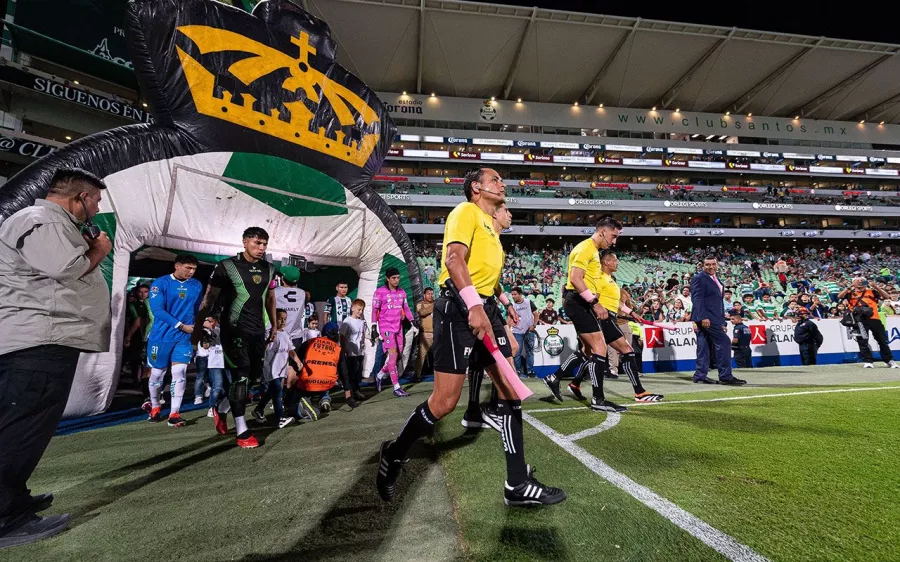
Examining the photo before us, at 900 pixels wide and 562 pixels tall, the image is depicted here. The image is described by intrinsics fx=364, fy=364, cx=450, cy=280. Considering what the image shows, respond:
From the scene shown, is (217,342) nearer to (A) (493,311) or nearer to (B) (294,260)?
(B) (294,260)

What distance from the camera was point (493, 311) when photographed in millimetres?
2393

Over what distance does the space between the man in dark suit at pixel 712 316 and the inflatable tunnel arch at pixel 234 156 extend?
18.0 feet

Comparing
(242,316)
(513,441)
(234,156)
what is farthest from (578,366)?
(234,156)

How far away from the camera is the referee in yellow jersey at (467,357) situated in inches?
76.4

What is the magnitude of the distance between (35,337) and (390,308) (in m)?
5.22

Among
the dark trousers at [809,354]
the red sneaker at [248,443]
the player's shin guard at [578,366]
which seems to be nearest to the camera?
the red sneaker at [248,443]

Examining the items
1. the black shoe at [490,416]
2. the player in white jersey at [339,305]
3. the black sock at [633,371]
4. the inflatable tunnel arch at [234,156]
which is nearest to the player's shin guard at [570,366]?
the black sock at [633,371]

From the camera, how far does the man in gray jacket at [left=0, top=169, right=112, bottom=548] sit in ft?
6.28

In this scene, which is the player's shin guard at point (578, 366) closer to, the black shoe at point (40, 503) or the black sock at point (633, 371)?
the black sock at point (633, 371)

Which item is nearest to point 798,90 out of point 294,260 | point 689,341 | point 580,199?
point 580,199

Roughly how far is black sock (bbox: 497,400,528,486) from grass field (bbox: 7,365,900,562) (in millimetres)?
161

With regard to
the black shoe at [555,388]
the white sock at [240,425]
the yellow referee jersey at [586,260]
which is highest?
the yellow referee jersey at [586,260]

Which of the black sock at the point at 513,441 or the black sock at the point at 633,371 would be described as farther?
the black sock at the point at 633,371

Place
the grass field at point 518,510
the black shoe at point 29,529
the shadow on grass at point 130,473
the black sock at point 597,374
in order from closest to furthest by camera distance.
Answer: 1. the grass field at point 518,510
2. the black shoe at point 29,529
3. the shadow on grass at point 130,473
4. the black sock at point 597,374
